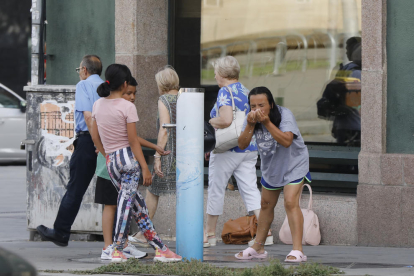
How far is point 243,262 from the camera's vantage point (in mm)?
6727

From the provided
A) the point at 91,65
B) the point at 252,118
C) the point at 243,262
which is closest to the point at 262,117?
the point at 252,118

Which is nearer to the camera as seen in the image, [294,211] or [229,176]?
[294,211]

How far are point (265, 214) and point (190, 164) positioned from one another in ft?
2.86

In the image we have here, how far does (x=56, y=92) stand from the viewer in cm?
825

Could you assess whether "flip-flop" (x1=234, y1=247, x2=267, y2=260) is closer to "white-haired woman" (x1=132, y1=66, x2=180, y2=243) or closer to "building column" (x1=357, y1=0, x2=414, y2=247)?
"white-haired woman" (x1=132, y1=66, x2=180, y2=243)

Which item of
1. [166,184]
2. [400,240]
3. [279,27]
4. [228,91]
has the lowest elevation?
[400,240]

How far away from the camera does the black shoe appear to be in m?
7.80

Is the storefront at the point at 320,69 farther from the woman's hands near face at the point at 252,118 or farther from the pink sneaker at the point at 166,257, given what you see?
the pink sneaker at the point at 166,257

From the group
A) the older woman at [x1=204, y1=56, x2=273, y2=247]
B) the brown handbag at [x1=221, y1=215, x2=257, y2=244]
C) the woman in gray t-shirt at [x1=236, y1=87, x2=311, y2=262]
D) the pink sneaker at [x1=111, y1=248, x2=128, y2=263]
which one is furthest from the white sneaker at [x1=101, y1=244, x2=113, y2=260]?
the brown handbag at [x1=221, y1=215, x2=257, y2=244]

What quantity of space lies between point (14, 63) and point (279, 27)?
593 inches

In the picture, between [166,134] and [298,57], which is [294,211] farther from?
[298,57]

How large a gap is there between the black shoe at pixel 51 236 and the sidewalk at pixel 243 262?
0.07 m

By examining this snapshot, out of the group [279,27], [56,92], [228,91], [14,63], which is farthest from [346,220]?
[14,63]

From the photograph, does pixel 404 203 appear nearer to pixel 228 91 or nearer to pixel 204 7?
pixel 228 91
